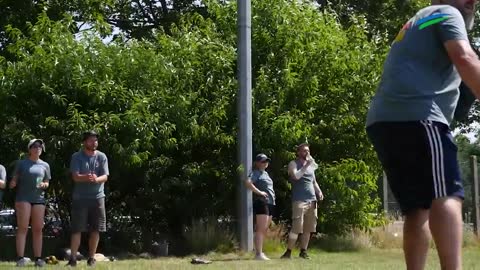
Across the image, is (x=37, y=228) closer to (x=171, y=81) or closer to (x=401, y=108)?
(x=171, y=81)

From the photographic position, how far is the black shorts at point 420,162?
4.41 meters

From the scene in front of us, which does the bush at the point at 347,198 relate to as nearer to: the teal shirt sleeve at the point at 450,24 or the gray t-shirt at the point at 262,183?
the gray t-shirt at the point at 262,183

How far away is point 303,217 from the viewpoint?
14125 mm

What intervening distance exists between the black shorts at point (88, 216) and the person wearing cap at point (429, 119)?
7503 millimetres

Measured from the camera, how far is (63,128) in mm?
14172

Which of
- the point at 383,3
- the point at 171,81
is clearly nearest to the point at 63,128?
the point at 171,81

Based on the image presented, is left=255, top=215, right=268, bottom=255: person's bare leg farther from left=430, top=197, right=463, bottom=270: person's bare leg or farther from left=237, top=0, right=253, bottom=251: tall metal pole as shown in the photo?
left=430, top=197, right=463, bottom=270: person's bare leg

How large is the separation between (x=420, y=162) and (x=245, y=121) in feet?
34.3

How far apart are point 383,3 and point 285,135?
14.1 metres

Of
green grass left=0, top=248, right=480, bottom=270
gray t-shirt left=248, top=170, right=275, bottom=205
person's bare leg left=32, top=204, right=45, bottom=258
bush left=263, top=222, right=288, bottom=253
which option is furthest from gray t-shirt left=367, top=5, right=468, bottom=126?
bush left=263, top=222, right=288, bottom=253

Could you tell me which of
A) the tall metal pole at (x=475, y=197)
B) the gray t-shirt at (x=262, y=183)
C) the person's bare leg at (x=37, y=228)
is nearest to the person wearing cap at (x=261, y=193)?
the gray t-shirt at (x=262, y=183)

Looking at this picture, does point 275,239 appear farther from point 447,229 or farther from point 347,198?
point 447,229

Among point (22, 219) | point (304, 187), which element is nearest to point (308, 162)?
point (304, 187)

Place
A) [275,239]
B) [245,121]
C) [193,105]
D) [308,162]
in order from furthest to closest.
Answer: [275,239], [193,105], [245,121], [308,162]
